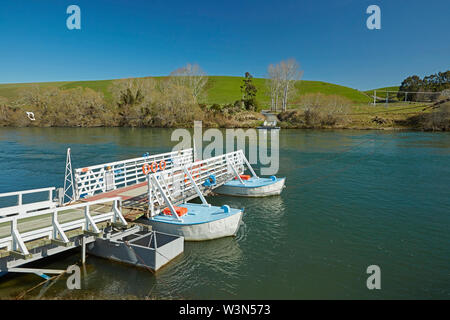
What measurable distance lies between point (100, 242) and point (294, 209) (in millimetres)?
12137

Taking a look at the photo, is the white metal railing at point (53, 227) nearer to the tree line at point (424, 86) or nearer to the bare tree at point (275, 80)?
the bare tree at point (275, 80)

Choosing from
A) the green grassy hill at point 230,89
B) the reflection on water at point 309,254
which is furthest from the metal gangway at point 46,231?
the green grassy hill at point 230,89

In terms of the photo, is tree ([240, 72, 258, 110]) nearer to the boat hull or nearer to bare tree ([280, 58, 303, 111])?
bare tree ([280, 58, 303, 111])

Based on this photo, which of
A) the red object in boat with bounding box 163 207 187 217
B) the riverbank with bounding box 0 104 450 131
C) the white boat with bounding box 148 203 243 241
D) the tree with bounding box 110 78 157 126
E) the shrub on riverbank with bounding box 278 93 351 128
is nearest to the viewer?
the white boat with bounding box 148 203 243 241

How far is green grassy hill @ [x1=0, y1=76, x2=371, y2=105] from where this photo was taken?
145 meters

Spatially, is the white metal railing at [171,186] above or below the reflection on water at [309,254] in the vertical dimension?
above

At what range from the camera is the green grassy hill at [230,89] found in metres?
145

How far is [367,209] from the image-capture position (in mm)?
18797

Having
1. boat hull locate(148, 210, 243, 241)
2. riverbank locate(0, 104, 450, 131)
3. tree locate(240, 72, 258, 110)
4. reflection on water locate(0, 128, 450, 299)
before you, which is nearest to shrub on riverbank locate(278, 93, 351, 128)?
riverbank locate(0, 104, 450, 131)

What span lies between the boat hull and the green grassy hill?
126602 millimetres

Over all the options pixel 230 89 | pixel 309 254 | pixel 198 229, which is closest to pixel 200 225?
pixel 198 229

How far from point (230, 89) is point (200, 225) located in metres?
152

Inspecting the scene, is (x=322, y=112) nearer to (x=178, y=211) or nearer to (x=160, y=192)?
(x=178, y=211)

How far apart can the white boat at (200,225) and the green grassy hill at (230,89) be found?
414ft
